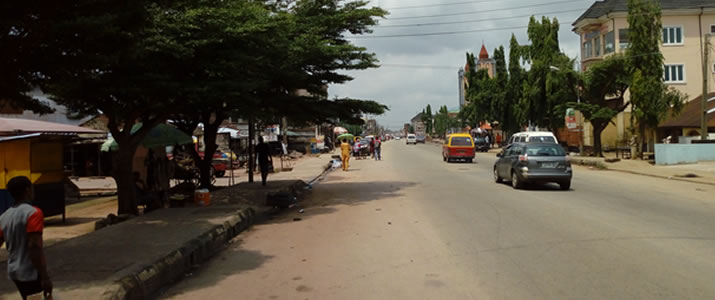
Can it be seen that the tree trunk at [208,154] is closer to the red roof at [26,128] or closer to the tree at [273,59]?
the tree at [273,59]

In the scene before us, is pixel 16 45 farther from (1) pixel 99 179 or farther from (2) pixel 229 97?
(1) pixel 99 179

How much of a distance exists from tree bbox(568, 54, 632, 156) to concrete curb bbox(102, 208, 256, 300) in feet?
97.8

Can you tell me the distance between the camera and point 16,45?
268 inches

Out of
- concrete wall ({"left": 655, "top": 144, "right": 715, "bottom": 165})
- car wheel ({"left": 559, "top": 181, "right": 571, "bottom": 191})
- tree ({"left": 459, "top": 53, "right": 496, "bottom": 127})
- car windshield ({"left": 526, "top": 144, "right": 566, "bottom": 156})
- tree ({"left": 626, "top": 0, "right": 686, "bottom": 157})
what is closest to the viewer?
car wheel ({"left": 559, "top": 181, "right": 571, "bottom": 191})

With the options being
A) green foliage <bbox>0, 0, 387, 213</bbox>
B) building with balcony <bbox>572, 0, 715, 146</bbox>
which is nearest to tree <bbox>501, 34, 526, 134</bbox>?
building with balcony <bbox>572, 0, 715, 146</bbox>

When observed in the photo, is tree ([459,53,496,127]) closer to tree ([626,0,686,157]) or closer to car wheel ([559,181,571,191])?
tree ([626,0,686,157])

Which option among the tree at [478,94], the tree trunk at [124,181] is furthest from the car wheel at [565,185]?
the tree at [478,94]

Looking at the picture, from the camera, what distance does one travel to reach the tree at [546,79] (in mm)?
39469

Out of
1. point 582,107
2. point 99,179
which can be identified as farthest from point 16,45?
point 582,107

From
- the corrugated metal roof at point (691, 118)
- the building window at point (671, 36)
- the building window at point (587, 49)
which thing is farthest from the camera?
the building window at point (587, 49)

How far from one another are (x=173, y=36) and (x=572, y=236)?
335 inches

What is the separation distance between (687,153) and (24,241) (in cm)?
2941

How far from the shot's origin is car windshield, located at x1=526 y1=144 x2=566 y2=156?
16.8 m

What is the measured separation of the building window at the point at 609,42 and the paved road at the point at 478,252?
33683 millimetres
